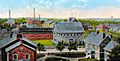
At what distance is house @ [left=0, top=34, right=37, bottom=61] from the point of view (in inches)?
1134

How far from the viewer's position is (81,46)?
48219 mm

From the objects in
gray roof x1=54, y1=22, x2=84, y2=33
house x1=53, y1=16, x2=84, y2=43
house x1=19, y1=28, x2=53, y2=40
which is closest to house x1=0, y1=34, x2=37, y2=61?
house x1=53, y1=16, x2=84, y2=43

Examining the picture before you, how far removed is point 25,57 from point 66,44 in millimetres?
18229

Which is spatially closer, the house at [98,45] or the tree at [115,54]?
the tree at [115,54]

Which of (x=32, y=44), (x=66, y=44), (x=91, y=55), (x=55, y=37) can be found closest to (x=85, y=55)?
(x=91, y=55)

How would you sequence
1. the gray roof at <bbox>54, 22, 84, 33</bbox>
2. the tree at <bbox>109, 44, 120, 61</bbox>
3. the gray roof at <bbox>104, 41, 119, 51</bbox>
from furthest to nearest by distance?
1. the gray roof at <bbox>54, 22, 84, 33</bbox>
2. the gray roof at <bbox>104, 41, 119, 51</bbox>
3. the tree at <bbox>109, 44, 120, 61</bbox>

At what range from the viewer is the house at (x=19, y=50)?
28797 millimetres

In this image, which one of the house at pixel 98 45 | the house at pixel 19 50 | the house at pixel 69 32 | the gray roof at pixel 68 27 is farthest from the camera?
the gray roof at pixel 68 27

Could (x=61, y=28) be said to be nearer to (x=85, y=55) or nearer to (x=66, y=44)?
(x=66, y=44)

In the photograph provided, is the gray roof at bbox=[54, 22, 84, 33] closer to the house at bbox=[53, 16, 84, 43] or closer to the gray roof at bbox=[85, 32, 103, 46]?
the house at bbox=[53, 16, 84, 43]

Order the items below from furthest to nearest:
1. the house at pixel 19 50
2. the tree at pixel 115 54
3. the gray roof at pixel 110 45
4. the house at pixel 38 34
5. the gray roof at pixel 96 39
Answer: the house at pixel 38 34 < the gray roof at pixel 96 39 < the gray roof at pixel 110 45 < the tree at pixel 115 54 < the house at pixel 19 50

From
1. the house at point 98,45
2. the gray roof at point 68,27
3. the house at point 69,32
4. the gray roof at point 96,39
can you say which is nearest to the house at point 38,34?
the gray roof at point 68,27

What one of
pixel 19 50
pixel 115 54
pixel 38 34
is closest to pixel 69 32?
pixel 38 34

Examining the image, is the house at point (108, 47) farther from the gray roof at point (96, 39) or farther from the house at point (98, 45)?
the gray roof at point (96, 39)
